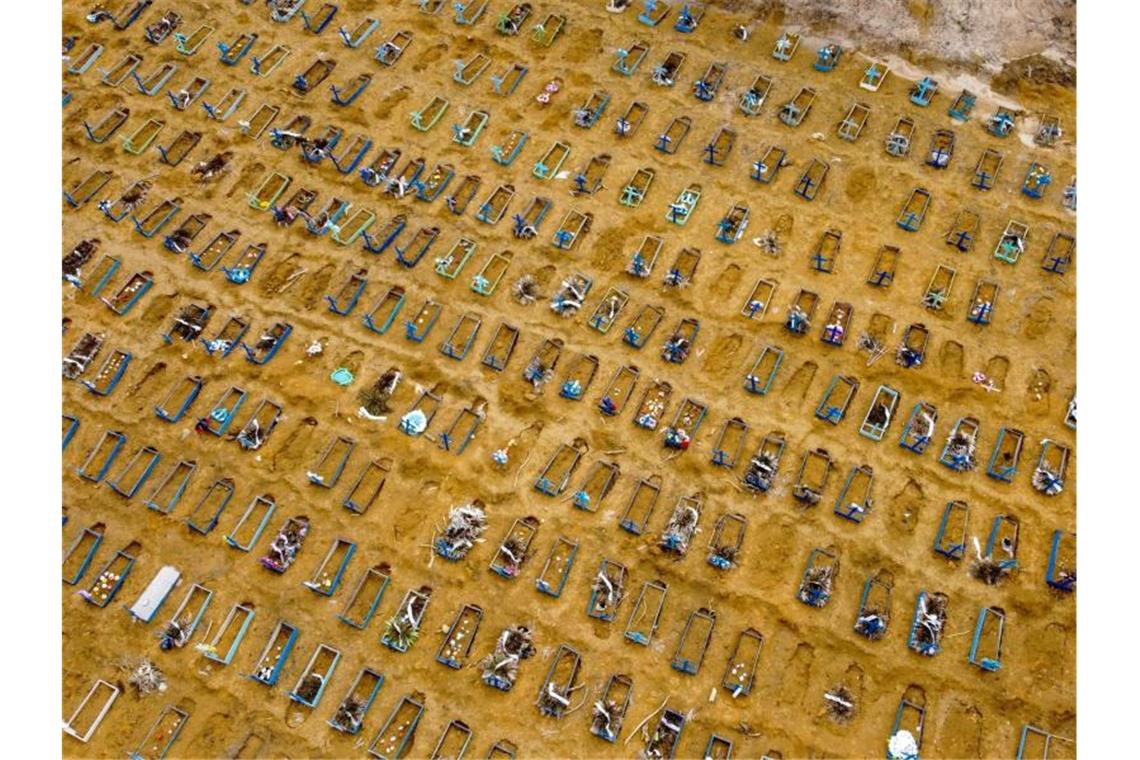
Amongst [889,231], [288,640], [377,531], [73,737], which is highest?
[889,231]

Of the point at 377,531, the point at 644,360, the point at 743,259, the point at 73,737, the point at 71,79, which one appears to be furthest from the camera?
the point at 71,79

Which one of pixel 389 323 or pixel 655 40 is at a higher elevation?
pixel 655 40

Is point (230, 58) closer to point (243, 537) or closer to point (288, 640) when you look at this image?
point (243, 537)

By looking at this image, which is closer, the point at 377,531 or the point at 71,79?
the point at 377,531

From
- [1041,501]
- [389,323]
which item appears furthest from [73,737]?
[1041,501]

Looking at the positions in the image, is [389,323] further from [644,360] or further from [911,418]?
[911,418]

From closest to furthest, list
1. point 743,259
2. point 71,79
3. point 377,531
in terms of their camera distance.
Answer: point 377,531 < point 743,259 < point 71,79
